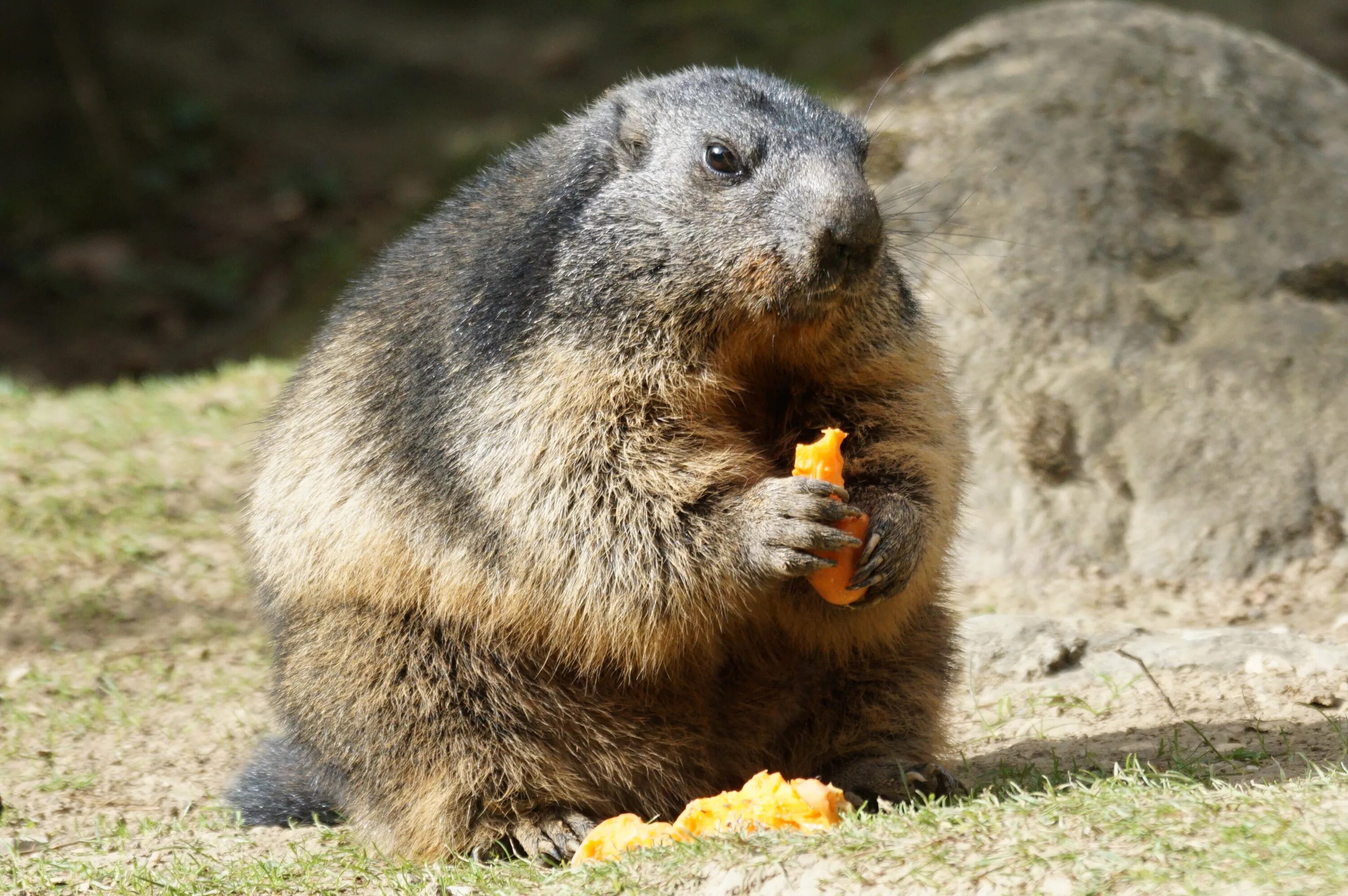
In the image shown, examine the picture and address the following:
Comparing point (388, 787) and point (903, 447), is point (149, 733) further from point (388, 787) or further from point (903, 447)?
point (903, 447)

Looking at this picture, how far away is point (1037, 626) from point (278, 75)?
43.8 feet

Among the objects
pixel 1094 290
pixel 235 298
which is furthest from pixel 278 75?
pixel 1094 290

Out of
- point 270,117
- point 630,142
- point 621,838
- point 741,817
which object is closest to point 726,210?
point 630,142

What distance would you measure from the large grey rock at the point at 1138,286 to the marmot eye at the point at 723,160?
7.14ft

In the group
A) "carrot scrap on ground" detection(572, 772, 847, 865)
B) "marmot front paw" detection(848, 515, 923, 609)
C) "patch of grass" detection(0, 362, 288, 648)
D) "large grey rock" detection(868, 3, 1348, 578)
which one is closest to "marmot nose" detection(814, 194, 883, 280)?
"marmot front paw" detection(848, 515, 923, 609)

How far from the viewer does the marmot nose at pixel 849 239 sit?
14.5ft

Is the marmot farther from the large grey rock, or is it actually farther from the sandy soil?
the large grey rock

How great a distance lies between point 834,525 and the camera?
459 cm

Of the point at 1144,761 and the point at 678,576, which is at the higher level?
the point at 678,576

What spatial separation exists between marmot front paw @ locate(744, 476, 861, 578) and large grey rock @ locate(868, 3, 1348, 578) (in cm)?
260

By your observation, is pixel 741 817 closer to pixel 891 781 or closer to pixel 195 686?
pixel 891 781

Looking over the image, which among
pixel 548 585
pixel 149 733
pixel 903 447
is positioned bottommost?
pixel 149 733

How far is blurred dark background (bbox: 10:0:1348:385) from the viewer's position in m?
14.9

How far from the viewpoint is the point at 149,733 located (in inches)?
252
